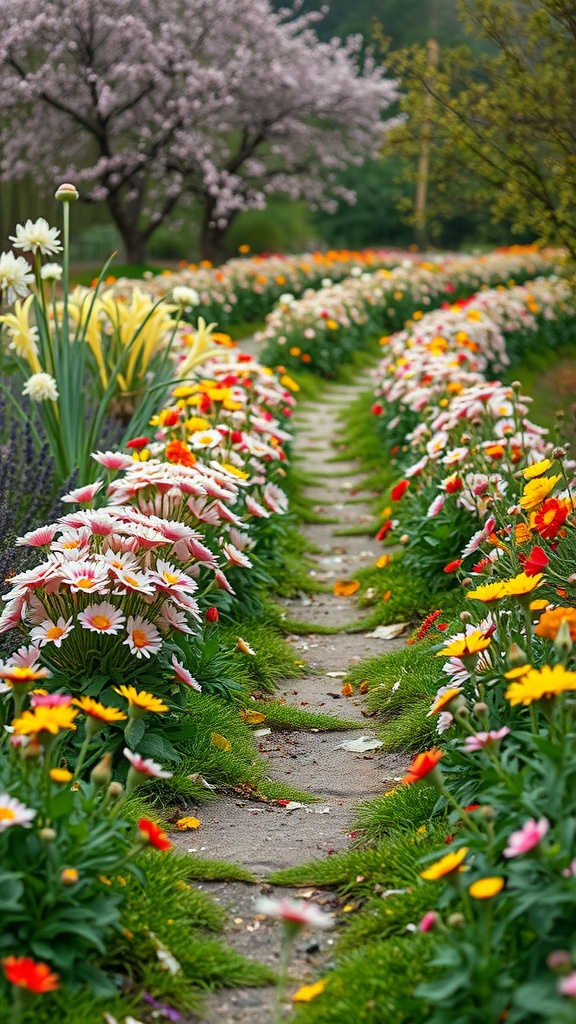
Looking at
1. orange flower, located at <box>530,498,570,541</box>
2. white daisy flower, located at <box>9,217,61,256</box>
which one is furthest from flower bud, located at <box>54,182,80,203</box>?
orange flower, located at <box>530,498,570,541</box>

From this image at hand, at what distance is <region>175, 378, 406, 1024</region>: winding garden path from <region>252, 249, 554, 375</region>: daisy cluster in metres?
4.45

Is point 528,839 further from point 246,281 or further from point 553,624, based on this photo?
point 246,281

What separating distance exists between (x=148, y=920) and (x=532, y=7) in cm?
759

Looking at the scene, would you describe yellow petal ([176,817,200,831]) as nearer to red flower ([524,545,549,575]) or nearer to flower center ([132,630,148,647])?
flower center ([132,630,148,647])

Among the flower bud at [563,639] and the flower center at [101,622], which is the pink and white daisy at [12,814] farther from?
the flower bud at [563,639]

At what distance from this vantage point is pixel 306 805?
3.02 metres

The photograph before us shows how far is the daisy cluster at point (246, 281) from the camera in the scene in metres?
12.1

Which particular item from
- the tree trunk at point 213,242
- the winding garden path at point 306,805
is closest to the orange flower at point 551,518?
the winding garden path at point 306,805

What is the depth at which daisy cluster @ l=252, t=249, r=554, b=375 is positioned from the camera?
10.4 meters

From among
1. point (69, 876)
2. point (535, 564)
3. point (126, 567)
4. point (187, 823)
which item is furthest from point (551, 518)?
point (69, 876)

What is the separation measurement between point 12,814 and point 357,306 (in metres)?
11.1

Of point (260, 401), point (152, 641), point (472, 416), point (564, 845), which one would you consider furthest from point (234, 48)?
point (564, 845)

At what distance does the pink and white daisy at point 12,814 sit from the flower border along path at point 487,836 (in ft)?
2.14

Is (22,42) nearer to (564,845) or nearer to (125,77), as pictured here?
(125,77)
